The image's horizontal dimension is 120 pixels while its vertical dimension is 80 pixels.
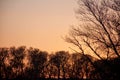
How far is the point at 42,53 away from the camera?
337ft

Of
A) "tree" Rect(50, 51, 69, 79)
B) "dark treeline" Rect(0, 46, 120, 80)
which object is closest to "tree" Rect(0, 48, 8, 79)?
"dark treeline" Rect(0, 46, 120, 80)

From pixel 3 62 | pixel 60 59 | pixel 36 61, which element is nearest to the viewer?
pixel 3 62

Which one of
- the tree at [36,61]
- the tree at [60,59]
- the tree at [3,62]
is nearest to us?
the tree at [3,62]

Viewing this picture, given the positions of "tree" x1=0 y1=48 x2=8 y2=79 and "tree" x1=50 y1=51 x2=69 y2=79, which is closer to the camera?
"tree" x1=0 y1=48 x2=8 y2=79

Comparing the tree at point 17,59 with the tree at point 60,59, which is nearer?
the tree at point 17,59

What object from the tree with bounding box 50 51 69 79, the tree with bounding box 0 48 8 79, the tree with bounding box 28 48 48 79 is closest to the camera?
the tree with bounding box 0 48 8 79

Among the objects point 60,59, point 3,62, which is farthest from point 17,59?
point 60,59

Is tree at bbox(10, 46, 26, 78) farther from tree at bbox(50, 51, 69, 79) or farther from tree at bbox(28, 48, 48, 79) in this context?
tree at bbox(50, 51, 69, 79)

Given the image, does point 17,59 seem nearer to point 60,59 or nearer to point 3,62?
point 3,62

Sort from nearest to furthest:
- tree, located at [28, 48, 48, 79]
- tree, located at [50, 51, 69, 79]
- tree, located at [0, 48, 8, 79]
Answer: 1. tree, located at [0, 48, 8, 79]
2. tree, located at [28, 48, 48, 79]
3. tree, located at [50, 51, 69, 79]

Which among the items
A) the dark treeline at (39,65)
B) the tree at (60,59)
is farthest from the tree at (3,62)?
the tree at (60,59)

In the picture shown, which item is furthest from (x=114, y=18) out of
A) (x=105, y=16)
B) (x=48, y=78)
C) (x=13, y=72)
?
(x=48, y=78)

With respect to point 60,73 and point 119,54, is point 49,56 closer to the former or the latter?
point 60,73

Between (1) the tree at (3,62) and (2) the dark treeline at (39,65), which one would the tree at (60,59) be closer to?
(2) the dark treeline at (39,65)
